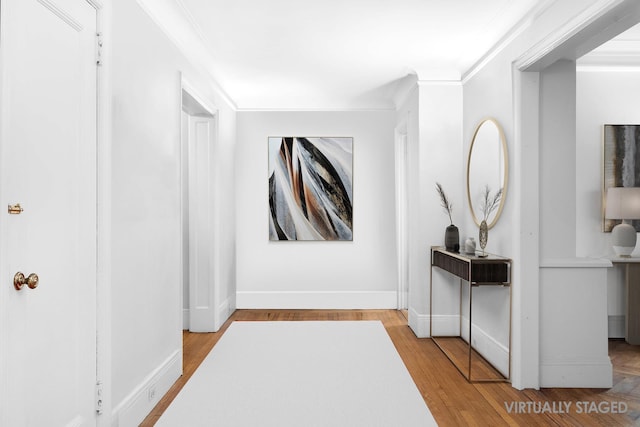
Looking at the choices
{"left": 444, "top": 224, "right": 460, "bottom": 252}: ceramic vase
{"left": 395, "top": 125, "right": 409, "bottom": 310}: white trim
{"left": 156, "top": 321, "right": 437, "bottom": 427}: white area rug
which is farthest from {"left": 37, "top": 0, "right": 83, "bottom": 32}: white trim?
{"left": 395, "top": 125, "right": 409, "bottom": 310}: white trim

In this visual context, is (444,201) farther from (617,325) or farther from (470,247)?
(617,325)

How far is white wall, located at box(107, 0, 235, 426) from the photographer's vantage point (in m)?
2.36

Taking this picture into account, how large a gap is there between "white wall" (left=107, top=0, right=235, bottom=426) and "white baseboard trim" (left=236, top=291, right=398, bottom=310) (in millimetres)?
2371

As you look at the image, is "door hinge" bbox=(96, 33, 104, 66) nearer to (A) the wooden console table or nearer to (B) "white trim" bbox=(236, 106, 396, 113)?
(B) "white trim" bbox=(236, 106, 396, 113)

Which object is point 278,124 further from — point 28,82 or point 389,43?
point 28,82

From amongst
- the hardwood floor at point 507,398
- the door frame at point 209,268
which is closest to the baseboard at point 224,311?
the door frame at point 209,268

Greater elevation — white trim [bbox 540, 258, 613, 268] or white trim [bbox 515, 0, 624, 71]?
white trim [bbox 515, 0, 624, 71]

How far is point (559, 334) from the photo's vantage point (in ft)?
10.2

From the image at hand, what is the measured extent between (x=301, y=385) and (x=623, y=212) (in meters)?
3.25

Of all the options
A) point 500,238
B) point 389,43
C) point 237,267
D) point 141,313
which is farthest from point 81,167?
point 237,267

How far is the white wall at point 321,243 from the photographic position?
18.9ft

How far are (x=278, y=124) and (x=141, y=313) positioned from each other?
3655 millimetres

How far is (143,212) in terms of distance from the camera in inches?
106

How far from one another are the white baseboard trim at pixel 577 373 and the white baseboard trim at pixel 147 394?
268 cm
